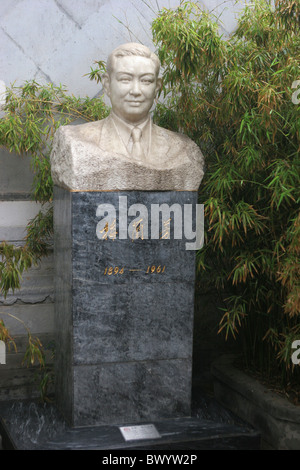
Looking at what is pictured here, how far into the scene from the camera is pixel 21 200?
15.4 ft

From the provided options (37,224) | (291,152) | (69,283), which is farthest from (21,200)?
(291,152)

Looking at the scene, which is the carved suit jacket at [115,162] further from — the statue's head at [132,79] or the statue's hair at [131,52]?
the statue's hair at [131,52]

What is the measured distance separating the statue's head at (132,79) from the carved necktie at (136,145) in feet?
0.29

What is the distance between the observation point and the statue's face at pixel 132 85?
370cm

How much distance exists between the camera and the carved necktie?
3850 mm

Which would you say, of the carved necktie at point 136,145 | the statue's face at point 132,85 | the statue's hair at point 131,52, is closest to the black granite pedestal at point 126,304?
the carved necktie at point 136,145

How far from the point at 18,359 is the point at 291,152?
234cm

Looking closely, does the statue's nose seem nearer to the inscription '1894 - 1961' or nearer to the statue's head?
the statue's head

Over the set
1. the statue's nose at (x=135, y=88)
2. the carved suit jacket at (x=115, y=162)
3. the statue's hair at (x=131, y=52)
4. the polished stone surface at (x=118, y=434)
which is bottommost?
the polished stone surface at (x=118, y=434)

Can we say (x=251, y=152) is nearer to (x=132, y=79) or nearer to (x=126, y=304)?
(x=132, y=79)

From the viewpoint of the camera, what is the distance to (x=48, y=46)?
15.3ft

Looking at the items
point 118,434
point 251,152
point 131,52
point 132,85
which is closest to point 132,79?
point 132,85
